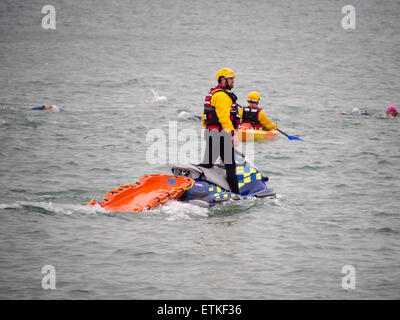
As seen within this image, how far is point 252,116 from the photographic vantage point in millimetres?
16844

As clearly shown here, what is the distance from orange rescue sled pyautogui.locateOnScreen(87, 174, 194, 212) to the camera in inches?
397

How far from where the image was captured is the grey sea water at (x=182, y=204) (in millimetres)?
8211

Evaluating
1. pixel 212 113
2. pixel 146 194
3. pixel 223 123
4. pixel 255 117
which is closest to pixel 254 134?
pixel 255 117

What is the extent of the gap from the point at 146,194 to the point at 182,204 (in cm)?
68

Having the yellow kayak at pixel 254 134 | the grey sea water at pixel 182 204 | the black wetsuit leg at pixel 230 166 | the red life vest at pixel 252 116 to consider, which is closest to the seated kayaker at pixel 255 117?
the red life vest at pixel 252 116

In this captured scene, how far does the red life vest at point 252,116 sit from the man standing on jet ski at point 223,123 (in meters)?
5.98

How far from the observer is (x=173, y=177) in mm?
10508

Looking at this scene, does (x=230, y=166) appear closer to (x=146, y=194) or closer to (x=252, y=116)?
(x=146, y=194)

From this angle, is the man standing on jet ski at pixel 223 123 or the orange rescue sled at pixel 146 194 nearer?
the orange rescue sled at pixel 146 194

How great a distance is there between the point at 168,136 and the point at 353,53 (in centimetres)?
2677

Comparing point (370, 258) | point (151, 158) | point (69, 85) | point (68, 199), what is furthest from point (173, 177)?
point (69, 85)

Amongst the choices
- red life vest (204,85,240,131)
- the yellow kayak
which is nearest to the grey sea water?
the yellow kayak

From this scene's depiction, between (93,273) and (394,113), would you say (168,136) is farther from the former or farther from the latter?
(93,273)

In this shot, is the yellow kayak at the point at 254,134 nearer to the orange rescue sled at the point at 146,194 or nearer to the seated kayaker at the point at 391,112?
the seated kayaker at the point at 391,112
